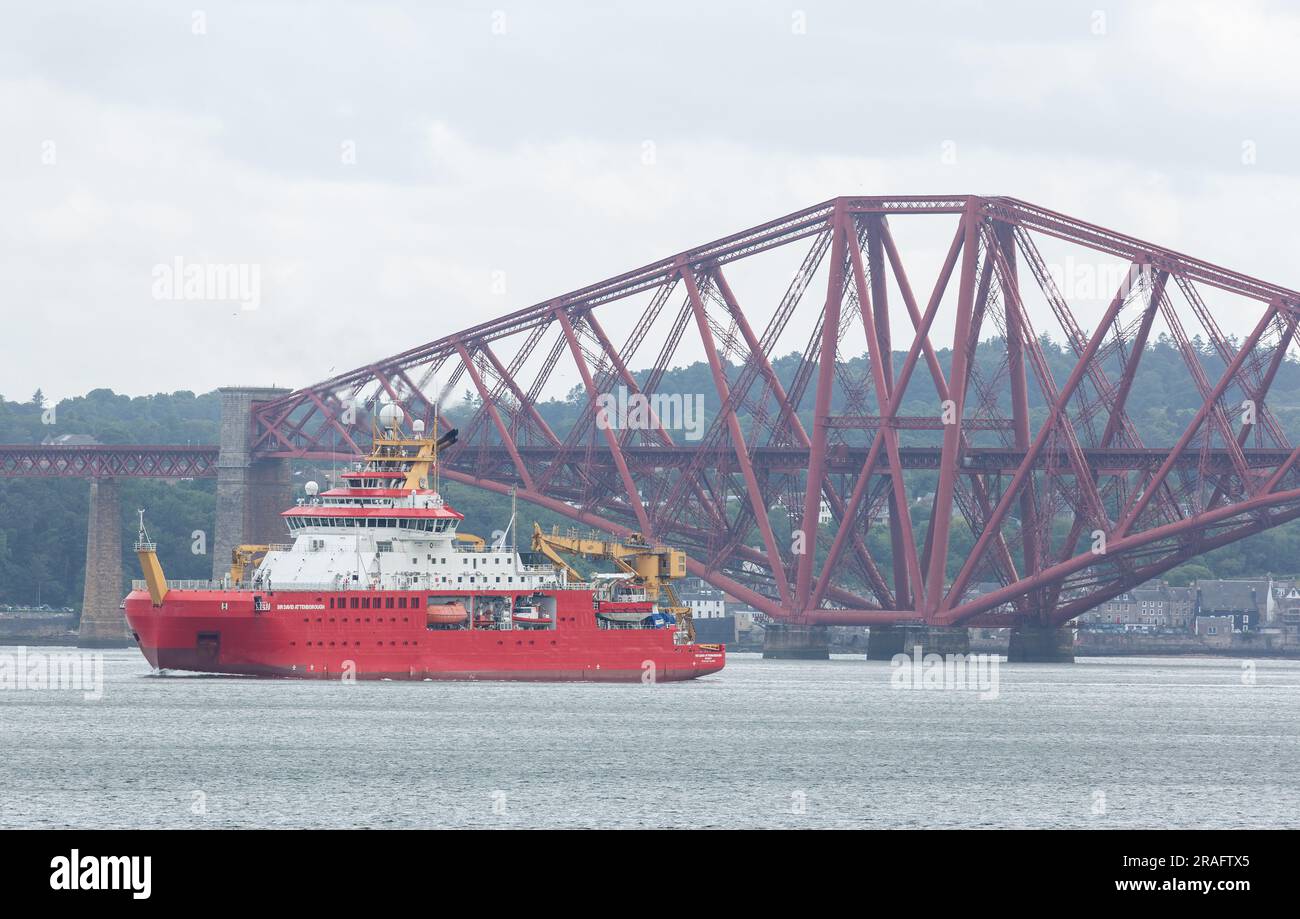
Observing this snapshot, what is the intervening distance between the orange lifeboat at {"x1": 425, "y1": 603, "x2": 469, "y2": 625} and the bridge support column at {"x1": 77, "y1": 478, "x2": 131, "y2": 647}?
6470 cm

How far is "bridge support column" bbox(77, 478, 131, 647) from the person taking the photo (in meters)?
154

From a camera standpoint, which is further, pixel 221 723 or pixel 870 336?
pixel 870 336

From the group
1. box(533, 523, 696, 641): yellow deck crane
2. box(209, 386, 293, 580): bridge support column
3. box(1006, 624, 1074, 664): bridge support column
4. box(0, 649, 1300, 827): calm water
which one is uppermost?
box(209, 386, 293, 580): bridge support column

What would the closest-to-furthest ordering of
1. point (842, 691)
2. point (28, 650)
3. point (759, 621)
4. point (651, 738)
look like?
point (651, 738), point (842, 691), point (28, 650), point (759, 621)

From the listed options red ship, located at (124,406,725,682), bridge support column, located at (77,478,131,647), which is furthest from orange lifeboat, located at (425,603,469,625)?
bridge support column, located at (77,478,131,647)

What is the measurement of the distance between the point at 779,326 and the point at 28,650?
56.9 m

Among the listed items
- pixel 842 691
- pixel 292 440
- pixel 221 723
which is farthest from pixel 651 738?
pixel 292 440

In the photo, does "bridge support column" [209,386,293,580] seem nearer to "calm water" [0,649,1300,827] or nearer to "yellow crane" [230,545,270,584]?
"yellow crane" [230,545,270,584]

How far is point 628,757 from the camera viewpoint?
63781mm

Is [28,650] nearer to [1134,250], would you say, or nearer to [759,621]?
[759,621]

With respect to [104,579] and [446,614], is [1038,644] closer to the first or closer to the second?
[446,614]

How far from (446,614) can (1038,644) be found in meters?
45.6

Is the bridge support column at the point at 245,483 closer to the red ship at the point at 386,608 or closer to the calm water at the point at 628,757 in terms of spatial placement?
the calm water at the point at 628,757
